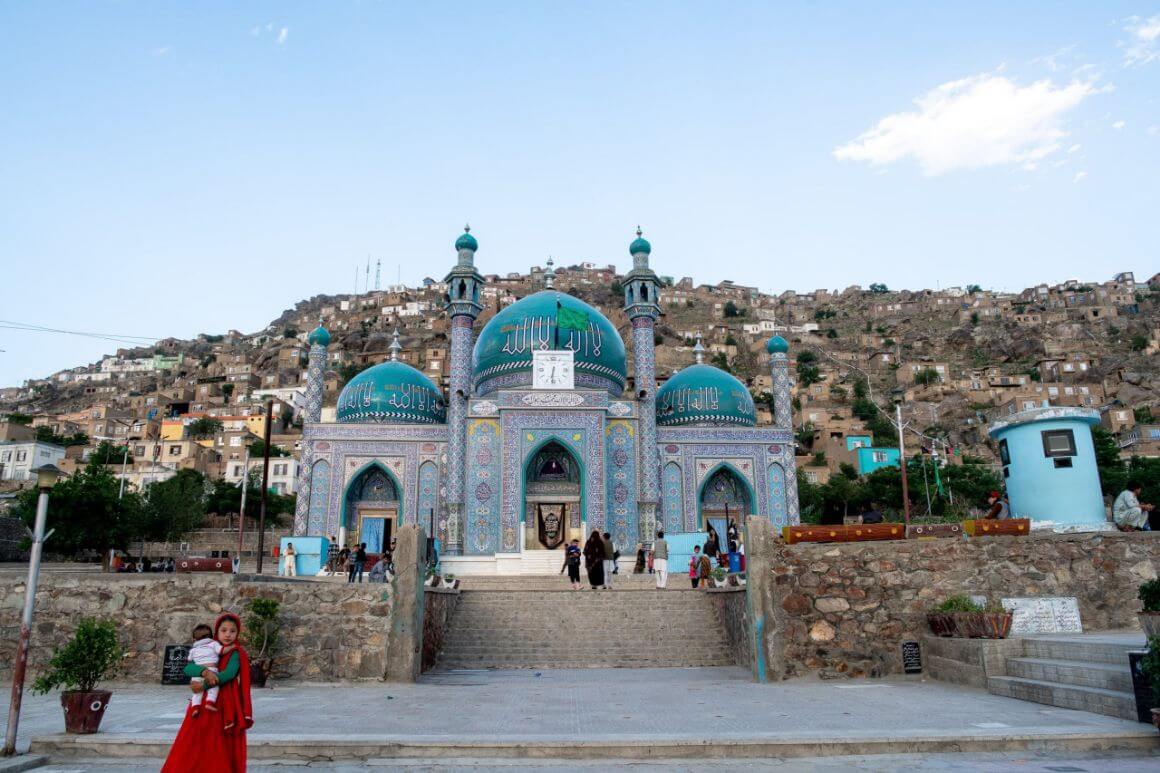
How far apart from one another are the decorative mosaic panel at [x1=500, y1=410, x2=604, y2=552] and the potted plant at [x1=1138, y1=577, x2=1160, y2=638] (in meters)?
18.8

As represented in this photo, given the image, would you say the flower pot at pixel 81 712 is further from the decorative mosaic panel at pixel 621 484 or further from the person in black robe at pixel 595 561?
the decorative mosaic panel at pixel 621 484

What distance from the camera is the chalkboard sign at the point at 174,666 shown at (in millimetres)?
10352

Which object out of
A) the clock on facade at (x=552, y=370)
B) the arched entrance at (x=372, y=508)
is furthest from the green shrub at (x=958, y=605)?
the arched entrance at (x=372, y=508)

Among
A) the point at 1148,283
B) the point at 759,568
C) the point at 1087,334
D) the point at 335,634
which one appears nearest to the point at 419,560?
the point at 335,634

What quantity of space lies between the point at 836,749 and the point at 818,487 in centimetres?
5354

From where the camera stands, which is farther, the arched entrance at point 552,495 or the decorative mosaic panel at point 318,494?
the decorative mosaic panel at point 318,494

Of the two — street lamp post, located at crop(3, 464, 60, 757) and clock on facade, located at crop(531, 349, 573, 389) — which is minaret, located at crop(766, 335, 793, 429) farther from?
street lamp post, located at crop(3, 464, 60, 757)

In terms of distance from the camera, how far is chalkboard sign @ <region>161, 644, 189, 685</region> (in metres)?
10.4

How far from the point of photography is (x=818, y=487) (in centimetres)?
5741

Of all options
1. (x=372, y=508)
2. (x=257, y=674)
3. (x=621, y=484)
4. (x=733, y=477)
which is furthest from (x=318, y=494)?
(x=257, y=674)

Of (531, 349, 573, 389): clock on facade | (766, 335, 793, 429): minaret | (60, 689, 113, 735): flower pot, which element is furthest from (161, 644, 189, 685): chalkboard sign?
(766, 335, 793, 429): minaret

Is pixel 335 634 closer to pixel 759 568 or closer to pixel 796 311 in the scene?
pixel 759 568

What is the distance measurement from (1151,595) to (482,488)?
20.8 metres

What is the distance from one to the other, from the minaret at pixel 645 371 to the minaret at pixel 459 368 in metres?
5.65
